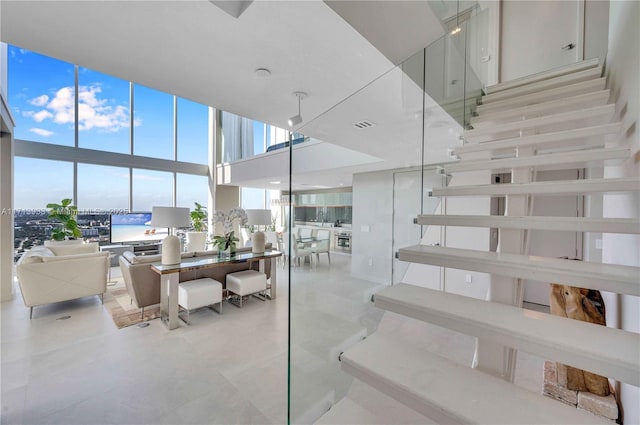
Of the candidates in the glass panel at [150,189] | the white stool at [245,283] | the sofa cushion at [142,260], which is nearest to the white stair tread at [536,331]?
the white stool at [245,283]

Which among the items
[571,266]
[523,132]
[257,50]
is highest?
[257,50]

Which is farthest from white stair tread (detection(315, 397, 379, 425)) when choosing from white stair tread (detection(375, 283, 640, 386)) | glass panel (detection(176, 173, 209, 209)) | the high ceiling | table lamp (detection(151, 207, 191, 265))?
glass panel (detection(176, 173, 209, 209))

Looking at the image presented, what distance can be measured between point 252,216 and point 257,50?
3.12 metres

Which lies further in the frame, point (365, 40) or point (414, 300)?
point (365, 40)

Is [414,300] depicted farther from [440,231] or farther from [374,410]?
[440,231]

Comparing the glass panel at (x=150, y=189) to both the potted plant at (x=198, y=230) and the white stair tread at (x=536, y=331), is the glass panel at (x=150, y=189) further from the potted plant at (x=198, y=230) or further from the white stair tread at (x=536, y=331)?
the white stair tread at (x=536, y=331)

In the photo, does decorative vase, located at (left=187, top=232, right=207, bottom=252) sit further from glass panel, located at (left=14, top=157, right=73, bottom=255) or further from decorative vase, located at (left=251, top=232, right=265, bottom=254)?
decorative vase, located at (left=251, top=232, right=265, bottom=254)

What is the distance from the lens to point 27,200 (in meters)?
5.97

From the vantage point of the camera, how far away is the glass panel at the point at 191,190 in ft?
28.5

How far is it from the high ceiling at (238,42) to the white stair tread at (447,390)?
1.80m

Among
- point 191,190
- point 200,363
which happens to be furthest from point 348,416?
point 191,190

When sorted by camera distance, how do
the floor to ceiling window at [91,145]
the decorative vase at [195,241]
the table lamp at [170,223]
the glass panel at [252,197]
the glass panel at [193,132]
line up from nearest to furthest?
the table lamp at [170,223], the floor to ceiling window at [91,145], the decorative vase at [195,241], the glass panel at [193,132], the glass panel at [252,197]

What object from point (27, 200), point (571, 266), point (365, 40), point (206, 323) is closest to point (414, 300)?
point (571, 266)

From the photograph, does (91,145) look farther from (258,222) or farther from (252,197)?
(258,222)
